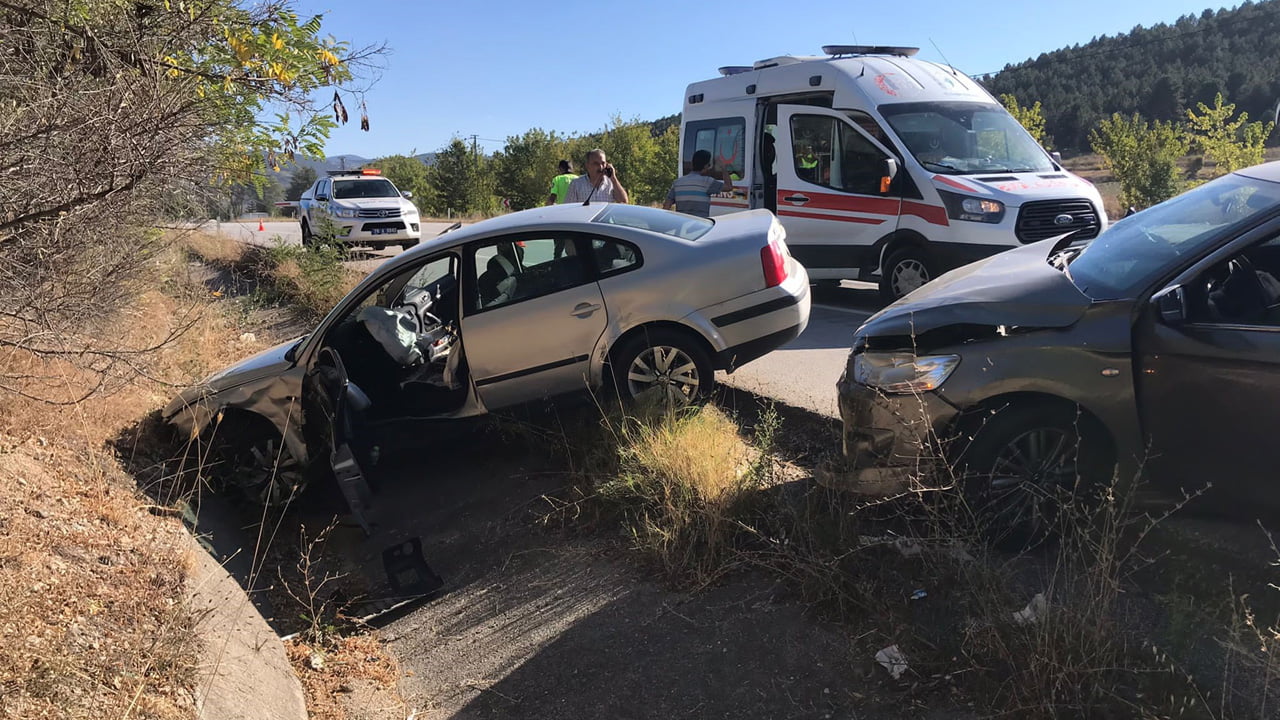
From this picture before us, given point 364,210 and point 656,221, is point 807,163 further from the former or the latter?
point 364,210

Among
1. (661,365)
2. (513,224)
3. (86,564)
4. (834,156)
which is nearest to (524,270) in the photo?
(513,224)

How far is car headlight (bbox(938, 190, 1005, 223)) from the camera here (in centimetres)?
803

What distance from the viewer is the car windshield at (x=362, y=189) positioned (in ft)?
64.0

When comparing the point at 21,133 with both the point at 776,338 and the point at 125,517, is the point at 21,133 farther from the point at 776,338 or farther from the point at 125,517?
the point at 776,338

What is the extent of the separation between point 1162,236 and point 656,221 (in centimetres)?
309

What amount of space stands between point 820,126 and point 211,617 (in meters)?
7.74

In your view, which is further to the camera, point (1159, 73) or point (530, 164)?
point (1159, 73)

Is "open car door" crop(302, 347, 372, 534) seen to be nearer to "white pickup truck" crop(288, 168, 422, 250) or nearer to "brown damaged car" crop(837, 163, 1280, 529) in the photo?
"brown damaged car" crop(837, 163, 1280, 529)

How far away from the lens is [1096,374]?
3.45 meters

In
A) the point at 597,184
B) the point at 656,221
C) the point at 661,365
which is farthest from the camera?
the point at 597,184

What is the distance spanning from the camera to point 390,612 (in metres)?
4.57

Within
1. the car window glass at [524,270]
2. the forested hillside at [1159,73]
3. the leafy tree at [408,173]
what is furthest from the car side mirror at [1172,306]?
the leafy tree at [408,173]

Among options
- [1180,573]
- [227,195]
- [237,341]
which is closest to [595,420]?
[1180,573]

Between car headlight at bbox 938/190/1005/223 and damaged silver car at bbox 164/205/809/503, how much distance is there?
3136mm
